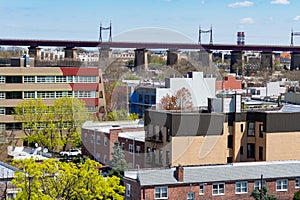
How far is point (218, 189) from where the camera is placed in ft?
61.9

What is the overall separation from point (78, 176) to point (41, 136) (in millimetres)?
14832

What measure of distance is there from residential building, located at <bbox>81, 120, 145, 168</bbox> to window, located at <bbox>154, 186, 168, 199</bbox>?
5.18m

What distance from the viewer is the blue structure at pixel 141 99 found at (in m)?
39.6

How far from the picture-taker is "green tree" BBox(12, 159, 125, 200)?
16.0 m

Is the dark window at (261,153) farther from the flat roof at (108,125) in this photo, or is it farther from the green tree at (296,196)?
the flat roof at (108,125)

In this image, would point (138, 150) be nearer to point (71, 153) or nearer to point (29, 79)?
point (71, 153)

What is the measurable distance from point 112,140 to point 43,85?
12.1m

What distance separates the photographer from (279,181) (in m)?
19.5

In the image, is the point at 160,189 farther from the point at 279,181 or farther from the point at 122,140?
the point at 122,140

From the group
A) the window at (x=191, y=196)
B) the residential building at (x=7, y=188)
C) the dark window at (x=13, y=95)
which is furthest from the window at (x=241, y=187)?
the dark window at (x=13, y=95)

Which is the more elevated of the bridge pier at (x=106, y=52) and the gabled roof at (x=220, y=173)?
the bridge pier at (x=106, y=52)

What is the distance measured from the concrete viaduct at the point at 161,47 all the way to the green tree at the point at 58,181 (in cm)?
5152

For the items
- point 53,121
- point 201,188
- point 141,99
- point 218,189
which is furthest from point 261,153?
point 141,99

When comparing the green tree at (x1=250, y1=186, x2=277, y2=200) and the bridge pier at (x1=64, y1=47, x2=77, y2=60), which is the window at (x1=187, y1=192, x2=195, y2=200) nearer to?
the green tree at (x1=250, y1=186, x2=277, y2=200)
